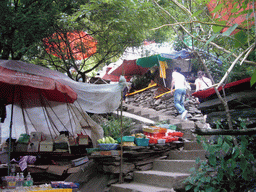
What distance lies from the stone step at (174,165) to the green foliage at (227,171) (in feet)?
5.09

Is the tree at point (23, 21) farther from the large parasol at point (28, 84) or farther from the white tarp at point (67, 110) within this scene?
the white tarp at point (67, 110)

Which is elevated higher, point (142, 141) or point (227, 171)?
point (142, 141)

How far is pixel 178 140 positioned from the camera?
7727 millimetres

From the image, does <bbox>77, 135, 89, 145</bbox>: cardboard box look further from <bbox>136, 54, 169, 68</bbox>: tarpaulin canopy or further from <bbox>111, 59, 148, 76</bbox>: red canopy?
<bbox>111, 59, 148, 76</bbox>: red canopy

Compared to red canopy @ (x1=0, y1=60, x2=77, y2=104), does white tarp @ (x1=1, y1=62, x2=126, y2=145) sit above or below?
below

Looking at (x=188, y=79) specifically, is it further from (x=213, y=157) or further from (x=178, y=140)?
(x=213, y=157)

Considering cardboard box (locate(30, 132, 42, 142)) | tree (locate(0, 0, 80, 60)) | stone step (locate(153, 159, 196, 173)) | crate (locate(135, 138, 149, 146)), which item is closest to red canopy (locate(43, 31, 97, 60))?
tree (locate(0, 0, 80, 60))

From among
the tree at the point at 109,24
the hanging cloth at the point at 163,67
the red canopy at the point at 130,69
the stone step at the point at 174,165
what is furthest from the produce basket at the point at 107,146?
the red canopy at the point at 130,69

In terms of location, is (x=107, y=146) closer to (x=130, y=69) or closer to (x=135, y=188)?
(x=135, y=188)

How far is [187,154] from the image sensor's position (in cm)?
673

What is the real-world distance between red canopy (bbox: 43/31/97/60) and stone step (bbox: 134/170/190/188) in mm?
5941

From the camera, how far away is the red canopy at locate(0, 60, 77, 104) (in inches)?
241

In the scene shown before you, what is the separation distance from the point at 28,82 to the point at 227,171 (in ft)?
15.4

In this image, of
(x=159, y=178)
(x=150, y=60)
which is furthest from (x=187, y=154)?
(x=150, y=60)
